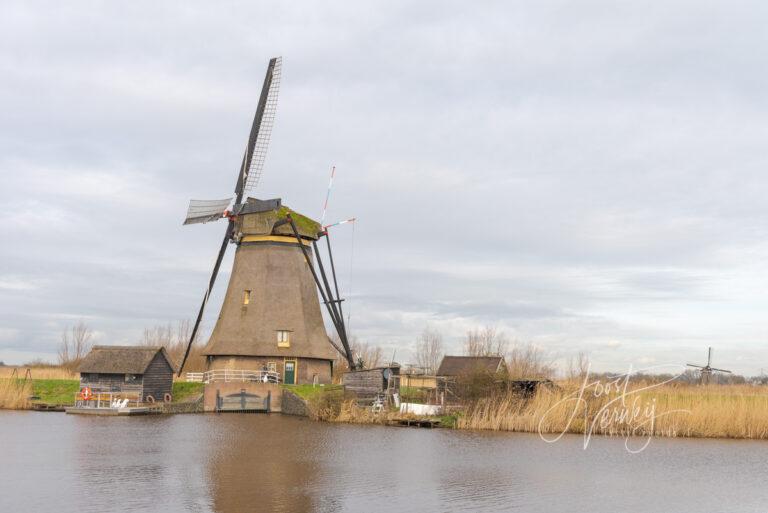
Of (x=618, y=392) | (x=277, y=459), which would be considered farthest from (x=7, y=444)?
(x=618, y=392)

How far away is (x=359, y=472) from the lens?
52.6 feet

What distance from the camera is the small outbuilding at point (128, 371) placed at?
1281 inches

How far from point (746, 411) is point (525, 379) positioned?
20.7ft

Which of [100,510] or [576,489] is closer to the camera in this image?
[100,510]

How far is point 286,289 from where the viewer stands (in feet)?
116

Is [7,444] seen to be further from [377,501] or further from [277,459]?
[377,501]

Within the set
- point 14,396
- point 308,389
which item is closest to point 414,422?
point 308,389

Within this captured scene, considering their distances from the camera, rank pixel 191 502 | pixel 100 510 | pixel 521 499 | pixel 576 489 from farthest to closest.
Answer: pixel 576 489 → pixel 521 499 → pixel 191 502 → pixel 100 510

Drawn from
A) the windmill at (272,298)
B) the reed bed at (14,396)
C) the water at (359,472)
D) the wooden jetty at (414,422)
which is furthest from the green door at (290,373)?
the reed bed at (14,396)

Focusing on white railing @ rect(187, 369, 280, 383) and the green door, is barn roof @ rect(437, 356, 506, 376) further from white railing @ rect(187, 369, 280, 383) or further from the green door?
white railing @ rect(187, 369, 280, 383)

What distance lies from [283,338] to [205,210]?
→ 719 cm

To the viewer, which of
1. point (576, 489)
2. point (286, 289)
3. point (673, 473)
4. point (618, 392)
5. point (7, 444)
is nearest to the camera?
point (576, 489)
